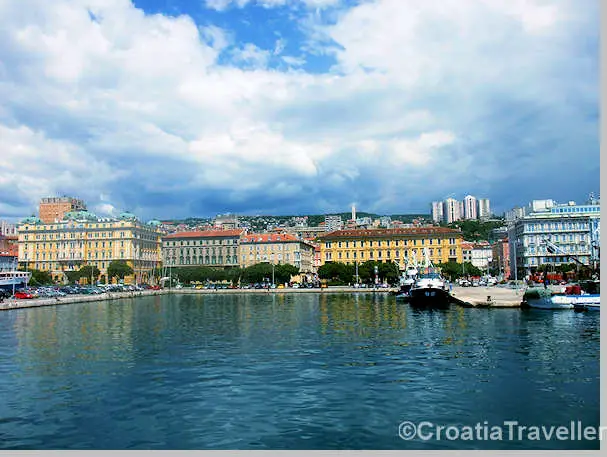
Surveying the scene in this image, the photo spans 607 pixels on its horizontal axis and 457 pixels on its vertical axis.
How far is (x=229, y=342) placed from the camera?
2689 centimetres

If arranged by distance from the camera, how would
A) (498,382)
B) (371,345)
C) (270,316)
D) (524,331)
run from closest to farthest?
(498,382)
(371,345)
(524,331)
(270,316)

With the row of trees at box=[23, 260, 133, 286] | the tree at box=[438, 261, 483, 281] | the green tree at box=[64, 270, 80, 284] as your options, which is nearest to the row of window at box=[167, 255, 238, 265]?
the row of trees at box=[23, 260, 133, 286]

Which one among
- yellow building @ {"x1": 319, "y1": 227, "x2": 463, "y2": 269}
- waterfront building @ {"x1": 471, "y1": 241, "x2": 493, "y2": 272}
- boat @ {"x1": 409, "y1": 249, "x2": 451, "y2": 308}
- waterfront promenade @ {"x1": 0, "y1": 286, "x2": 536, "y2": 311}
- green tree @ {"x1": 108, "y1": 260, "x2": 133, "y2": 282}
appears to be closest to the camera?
waterfront promenade @ {"x1": 0, "y1": 286, "x2": 536, "y2": 311}

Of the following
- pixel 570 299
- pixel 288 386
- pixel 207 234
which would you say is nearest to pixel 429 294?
pixel 570 299

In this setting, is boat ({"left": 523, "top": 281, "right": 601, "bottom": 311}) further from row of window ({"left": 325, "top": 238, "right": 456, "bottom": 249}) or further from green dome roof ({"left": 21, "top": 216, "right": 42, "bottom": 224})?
green dome roof ({"left": 21, "top": 216, "right": 42, "bottom": 224})

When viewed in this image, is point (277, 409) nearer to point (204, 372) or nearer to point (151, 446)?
point (151, 446)

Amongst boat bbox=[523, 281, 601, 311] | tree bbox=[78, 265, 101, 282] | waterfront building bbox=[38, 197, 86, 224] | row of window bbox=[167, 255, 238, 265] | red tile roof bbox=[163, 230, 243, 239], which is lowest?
boat bbox=[523, 281, 601, 311]

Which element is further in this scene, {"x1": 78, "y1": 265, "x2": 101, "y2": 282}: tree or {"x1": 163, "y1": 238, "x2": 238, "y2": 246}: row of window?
{"x1": 163, "y1": 238, "x2": 238, "y2": 246}: row of window

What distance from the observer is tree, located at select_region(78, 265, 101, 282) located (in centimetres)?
12200

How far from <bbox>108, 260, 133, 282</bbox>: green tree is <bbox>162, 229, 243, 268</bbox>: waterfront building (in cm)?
1105

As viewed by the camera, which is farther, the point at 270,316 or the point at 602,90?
the point at 270,316

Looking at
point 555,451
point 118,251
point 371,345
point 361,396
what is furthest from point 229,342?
point 118,251

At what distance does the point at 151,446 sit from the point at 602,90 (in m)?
12.5

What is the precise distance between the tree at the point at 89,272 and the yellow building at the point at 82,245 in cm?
152
